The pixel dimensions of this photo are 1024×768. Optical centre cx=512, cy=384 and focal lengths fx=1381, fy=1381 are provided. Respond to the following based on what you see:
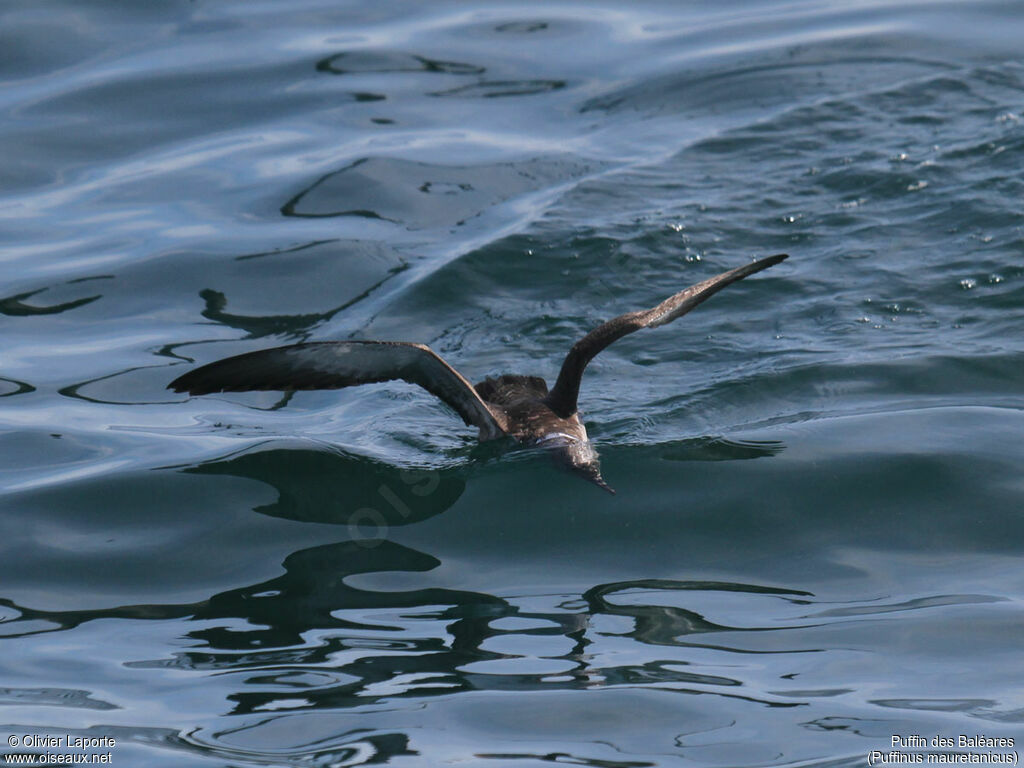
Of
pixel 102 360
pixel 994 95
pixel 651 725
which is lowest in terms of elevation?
pixel 651 725

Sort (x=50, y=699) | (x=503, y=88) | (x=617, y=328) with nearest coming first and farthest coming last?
(x=50, y=699)
(x=617, y=328)
(x=503, y=88)

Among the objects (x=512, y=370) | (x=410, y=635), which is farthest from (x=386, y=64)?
(x=410, y=635)

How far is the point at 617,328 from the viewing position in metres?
7.15

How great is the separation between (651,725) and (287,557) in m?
2.10

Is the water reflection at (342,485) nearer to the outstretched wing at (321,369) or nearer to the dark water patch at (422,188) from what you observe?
the outstretched wing at (321,369)

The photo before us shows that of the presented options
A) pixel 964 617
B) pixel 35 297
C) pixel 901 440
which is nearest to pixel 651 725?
pixel 964 617

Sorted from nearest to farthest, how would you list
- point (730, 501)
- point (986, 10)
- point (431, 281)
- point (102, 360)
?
point (730, 501) < point (102, 360) < point (431, 281) < point (986, 10)

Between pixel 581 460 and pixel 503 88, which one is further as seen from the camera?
pixel 503 88

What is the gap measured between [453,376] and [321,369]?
2.16 ft

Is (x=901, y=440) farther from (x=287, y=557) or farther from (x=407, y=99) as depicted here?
(x=407, y=99)

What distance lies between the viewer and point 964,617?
562 cm

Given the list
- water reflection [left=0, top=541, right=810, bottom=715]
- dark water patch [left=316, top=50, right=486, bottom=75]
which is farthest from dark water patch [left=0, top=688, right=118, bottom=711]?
dark water patch [left=316, top=50, right=486, bottom=75]

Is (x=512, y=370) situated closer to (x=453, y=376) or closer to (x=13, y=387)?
(x=453, y=376)

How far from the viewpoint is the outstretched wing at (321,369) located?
667 cm
